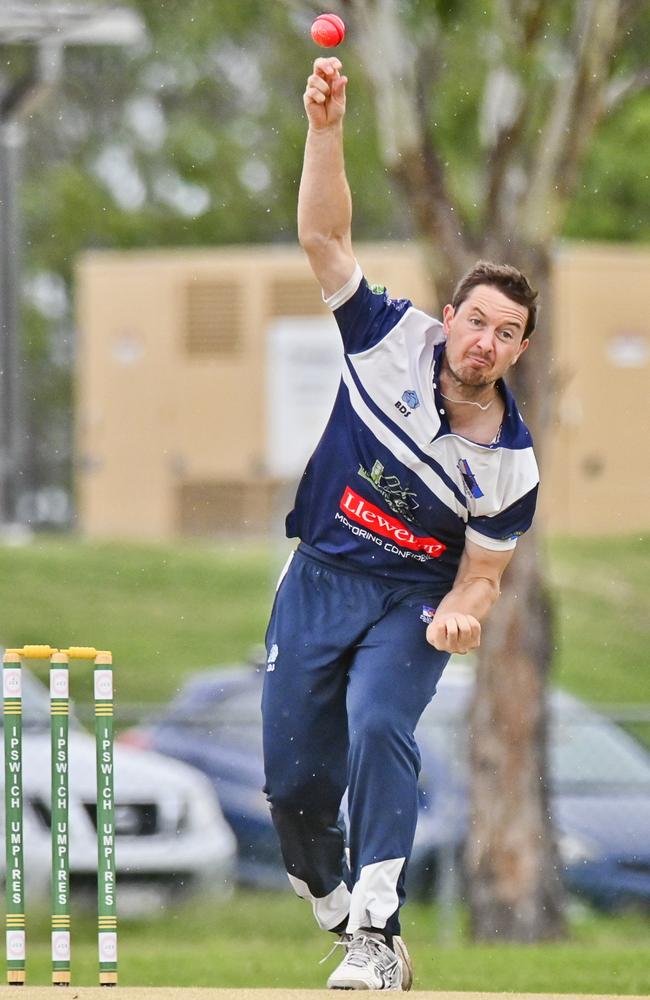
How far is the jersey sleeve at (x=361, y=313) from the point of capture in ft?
18.5

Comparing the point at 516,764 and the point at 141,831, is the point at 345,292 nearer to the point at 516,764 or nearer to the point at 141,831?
the point at 141,831

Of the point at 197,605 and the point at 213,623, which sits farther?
the point at 197,605

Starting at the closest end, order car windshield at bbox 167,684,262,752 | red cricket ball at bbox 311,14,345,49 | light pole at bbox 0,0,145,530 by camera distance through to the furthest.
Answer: red cricket ball at bbox 311,14,345,49 → car windshield at bbox 167,684,262,752 → light pole at bbox 0,0,145,530

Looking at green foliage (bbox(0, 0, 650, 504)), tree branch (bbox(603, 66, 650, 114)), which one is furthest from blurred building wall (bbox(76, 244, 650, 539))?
tree branch (bbox(603, 66, 650, 114))

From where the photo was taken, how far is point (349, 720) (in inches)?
219

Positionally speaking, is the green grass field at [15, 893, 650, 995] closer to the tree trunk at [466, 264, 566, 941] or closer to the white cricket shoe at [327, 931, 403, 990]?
the tree trunk at [466, 264, 566, 941]

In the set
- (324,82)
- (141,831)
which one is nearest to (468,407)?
(324,82)

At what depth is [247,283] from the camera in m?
23.8

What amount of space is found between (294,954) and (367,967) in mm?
4750

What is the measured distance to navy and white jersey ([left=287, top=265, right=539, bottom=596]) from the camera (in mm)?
5625

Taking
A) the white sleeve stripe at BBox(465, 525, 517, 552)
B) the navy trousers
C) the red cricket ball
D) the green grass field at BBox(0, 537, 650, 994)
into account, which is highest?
the red cricket ball

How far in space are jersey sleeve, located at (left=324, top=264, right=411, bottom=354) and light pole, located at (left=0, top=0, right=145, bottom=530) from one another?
759cm

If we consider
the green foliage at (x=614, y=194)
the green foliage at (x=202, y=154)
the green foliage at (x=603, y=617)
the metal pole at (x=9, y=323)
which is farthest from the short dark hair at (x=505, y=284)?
the green foliage at (x=614, y=194)

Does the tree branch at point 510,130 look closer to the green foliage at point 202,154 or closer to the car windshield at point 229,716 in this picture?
the car windshield at point 229,716
